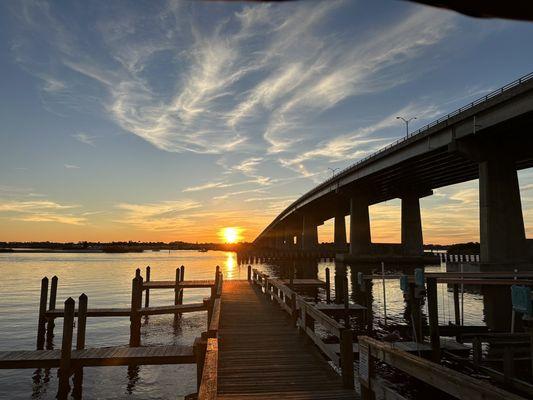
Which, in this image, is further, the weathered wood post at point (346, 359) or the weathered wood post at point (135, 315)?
the weathered wood post at point (135, 315)

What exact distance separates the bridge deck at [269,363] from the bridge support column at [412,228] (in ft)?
202

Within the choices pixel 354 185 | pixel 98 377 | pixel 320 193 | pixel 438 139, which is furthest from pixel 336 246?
pixel 98 377

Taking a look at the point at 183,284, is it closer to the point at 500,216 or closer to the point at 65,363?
the point at 65,363

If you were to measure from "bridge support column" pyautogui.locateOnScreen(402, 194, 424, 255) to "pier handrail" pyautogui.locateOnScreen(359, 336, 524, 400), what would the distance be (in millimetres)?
70597

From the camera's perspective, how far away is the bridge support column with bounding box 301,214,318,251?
11472cm

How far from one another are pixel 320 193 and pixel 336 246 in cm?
2130

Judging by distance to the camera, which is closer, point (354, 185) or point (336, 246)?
point (354, 185)

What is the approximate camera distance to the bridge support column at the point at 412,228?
74.6 m

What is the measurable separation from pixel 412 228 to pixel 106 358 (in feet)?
228

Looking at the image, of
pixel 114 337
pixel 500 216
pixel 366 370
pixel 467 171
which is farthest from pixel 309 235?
pixel 366 370

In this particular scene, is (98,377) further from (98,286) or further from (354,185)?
(354,185)

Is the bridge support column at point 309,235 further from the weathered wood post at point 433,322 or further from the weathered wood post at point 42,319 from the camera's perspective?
the weathered wood post at point 433,322

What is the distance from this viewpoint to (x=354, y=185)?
76812 mm

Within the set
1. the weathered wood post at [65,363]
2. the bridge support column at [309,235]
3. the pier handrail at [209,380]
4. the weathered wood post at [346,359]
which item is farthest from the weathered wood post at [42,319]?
the bridge support column at [309,235]
